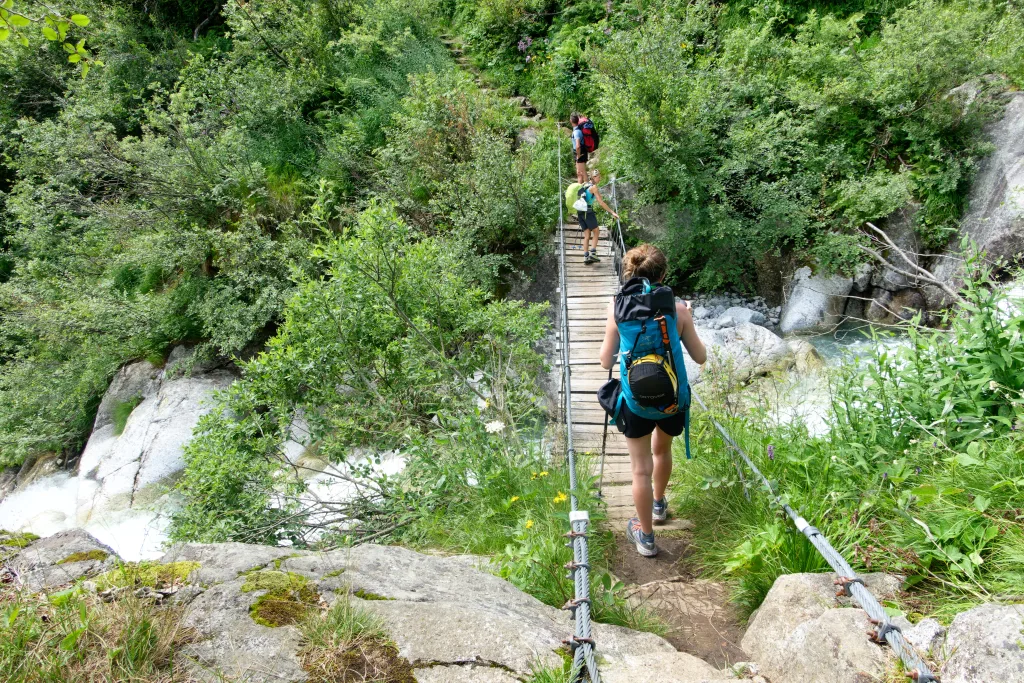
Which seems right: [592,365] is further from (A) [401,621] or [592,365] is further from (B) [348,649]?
(B) [348,649]

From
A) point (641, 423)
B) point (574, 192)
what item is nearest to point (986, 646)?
point (641, 423)

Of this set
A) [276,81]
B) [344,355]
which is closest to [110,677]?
[344,355]

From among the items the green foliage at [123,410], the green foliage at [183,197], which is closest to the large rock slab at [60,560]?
the green foliage at [183,197]

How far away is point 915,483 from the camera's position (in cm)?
270

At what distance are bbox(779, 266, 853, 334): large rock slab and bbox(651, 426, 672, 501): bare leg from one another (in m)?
6.52

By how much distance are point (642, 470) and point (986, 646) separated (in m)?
1.67

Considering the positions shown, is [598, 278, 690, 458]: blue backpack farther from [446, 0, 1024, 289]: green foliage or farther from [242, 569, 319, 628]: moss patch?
[446, 0, 1024, 289]: green foliage

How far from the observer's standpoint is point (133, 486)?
921 cm

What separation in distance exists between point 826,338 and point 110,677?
9146 mm

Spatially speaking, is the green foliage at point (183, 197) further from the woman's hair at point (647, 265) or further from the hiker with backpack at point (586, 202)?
the woman's hair at point (647, 265)

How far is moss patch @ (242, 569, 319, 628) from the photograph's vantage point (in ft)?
6.10

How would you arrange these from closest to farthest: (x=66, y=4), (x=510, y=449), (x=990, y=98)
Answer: (x=510, y=449)
(x=990, y=98)
(x=66, y=4)

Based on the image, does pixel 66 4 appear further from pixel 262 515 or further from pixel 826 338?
pixel 826 338

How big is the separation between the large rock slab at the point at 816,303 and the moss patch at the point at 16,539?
915cm
